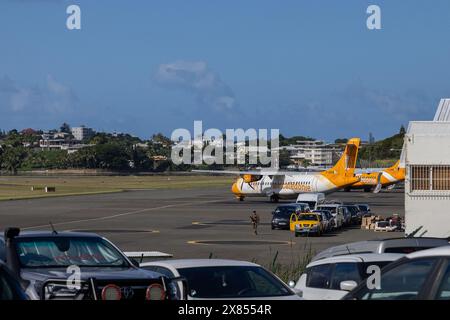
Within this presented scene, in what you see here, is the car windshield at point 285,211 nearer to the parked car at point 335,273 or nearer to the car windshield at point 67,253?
the parked car at point 335,273

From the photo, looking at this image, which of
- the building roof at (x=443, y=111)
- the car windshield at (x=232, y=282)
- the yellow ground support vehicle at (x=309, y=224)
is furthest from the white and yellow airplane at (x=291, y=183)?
the car windshield at (x=232, y=282)

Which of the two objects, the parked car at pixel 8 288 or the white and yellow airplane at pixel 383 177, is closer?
the parked car at pixel 8 288

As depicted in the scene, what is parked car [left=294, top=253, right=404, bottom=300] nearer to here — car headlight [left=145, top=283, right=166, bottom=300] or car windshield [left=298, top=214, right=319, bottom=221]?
car headlight [left=145, top=283, right=166, bottom=300]

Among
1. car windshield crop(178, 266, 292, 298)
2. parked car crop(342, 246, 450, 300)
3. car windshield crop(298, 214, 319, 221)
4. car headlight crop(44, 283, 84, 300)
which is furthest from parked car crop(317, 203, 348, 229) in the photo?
parked car crop(342, 246, 450, 300)

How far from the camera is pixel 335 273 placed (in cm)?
1323

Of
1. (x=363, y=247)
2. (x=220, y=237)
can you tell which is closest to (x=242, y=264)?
(x=363, y=247)

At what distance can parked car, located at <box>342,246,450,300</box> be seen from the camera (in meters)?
7.80

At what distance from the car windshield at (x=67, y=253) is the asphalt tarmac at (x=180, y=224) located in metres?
19.1

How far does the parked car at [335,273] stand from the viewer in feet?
42.2

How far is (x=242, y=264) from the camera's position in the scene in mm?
12359

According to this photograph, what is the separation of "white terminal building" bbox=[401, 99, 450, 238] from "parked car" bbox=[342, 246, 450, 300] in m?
23.1

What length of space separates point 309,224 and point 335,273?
35185 millimetres

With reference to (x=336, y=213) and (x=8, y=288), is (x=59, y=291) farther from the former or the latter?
(x=336, y=213)

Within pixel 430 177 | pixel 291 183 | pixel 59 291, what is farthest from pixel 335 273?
pixel 291 183
